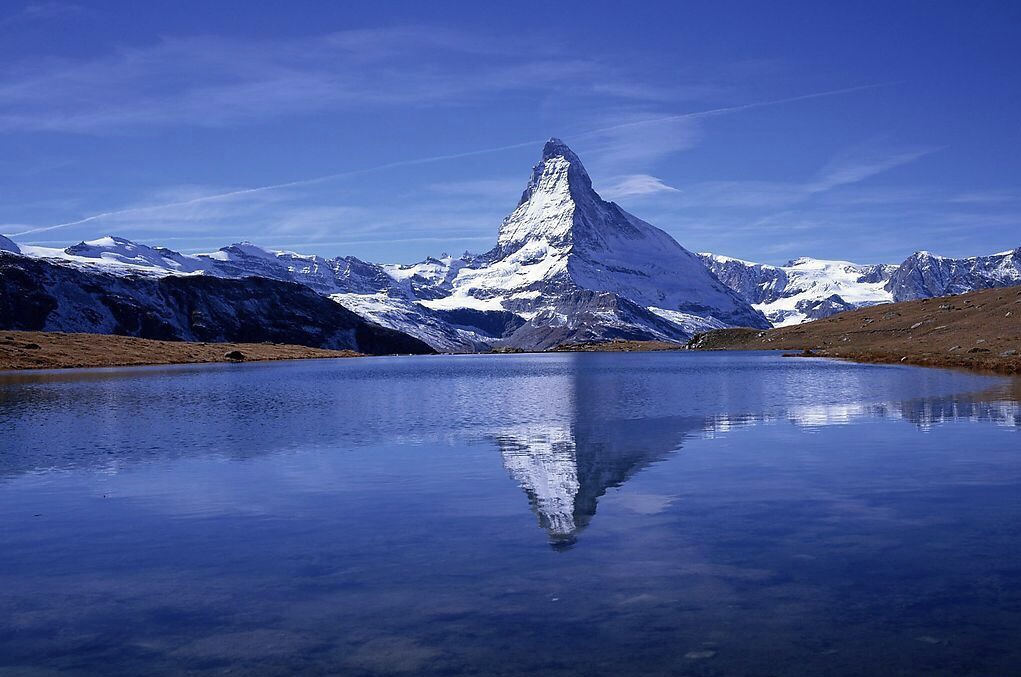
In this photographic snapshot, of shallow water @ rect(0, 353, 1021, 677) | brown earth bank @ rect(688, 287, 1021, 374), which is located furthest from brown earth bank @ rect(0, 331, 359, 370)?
brown earth bank @ rect(688, 287, 1021, 374)

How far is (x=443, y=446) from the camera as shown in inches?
1523

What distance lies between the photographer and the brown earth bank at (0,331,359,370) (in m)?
143

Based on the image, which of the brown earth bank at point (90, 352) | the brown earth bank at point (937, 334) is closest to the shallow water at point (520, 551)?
the brown earth bank at point (937, 334)

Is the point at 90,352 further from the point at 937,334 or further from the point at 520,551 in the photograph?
the point at 520,551

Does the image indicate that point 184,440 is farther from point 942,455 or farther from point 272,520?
point 942,455

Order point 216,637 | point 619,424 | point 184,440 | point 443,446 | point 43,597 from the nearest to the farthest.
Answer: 1. point 216,637
2. point 43,597
3. point 443,446
4. point 184,440
5. point 619,424

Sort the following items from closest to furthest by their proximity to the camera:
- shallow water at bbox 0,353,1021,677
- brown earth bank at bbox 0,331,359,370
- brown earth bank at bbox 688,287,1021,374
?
shallow water at bbox 0,353,1021,677 < brown earth bank at bbox 688,287,1021,374 < brown earth bank at bbox 0,331,359,370

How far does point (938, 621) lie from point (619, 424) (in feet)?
105

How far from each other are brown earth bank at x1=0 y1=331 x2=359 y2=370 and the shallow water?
112 meters

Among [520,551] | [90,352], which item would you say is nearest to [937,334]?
[520,551]

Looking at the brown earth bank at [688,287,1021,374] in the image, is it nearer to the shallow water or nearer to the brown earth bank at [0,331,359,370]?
the shallow water

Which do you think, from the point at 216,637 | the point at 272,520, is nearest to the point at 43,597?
the point at 216,637

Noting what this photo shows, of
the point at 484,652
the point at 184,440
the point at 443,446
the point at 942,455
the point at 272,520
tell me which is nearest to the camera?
the point at 484,652

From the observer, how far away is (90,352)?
16188 centimetres
